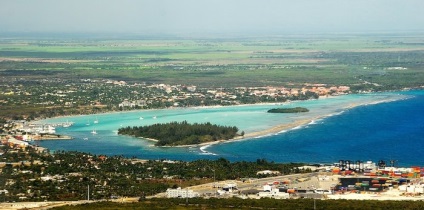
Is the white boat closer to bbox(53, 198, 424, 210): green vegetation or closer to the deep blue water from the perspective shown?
the deep blue water

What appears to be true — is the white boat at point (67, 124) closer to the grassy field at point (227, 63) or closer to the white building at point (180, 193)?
→ the white building at point (180, 193)

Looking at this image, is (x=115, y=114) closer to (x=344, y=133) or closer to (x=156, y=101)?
(x=156, y=101)

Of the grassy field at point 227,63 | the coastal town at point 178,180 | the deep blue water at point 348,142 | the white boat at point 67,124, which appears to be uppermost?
the coastal town at point 178,180

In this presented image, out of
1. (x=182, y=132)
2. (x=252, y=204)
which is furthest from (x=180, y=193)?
(x=182, y=132)

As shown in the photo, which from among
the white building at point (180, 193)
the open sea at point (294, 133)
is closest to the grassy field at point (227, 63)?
the open sea at point (294, 133)

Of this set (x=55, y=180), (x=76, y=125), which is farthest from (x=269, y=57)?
(x=55, y=180)

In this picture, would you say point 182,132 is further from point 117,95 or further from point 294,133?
point 117,95

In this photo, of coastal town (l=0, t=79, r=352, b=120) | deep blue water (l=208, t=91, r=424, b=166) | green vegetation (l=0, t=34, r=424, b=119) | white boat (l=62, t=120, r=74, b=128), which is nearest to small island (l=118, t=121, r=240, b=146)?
deep blue water (l=208, t=91, r=424, b=166)
